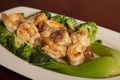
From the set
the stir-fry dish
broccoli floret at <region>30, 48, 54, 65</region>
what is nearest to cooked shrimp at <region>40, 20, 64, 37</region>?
the stir-fry dish

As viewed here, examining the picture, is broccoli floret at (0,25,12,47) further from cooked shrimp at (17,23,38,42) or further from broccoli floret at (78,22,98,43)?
broccoli floret at (78,22,98,43)

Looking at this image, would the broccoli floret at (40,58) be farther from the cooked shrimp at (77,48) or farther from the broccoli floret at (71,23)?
the broccoli floret at (71,23)

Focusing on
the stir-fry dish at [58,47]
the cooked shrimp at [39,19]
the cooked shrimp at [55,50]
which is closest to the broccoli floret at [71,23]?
the stir-fry dish at [58,47]

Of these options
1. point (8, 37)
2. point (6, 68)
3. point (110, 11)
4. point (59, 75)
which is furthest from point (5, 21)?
point (110, 11)

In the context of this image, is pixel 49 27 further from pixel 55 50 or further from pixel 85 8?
pixel 85 8

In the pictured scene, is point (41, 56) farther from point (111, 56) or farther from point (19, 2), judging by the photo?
point (19, 2)
